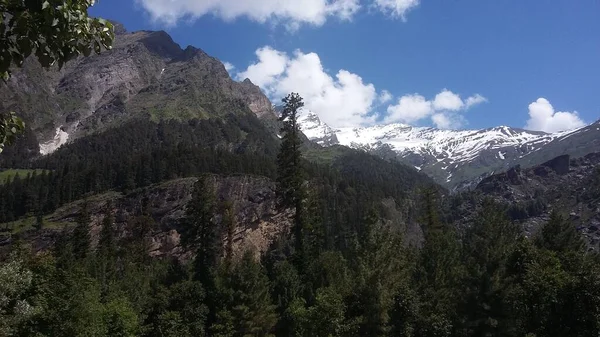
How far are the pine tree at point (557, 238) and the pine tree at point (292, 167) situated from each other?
30078 mm

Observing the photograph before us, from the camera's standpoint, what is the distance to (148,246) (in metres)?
106

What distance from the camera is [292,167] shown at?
2078 inches

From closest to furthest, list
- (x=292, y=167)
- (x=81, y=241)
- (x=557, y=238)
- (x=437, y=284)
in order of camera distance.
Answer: (x=437, y=284), (x=292, y=167), (x=557, y=238), (x=81, y=241)

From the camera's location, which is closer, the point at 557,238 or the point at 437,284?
the point at 437,284

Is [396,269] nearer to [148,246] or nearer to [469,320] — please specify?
[469,320]

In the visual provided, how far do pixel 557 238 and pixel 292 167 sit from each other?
33.5 meters

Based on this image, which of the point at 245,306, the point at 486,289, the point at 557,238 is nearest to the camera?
the point at 486,289

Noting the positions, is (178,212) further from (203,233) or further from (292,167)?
(292,167)

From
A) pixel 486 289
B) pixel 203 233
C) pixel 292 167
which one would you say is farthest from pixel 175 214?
pixel 486 289

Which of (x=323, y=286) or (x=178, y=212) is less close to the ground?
(x=178, y=212)

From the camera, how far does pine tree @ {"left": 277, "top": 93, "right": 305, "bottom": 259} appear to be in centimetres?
5150

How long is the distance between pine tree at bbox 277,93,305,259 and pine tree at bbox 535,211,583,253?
1184 inches

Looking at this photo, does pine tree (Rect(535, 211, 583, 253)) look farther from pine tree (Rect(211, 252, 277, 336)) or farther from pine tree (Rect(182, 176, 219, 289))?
pine tree (Rect(182, 176, 219, 289))

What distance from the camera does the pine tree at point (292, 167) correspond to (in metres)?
51.5
